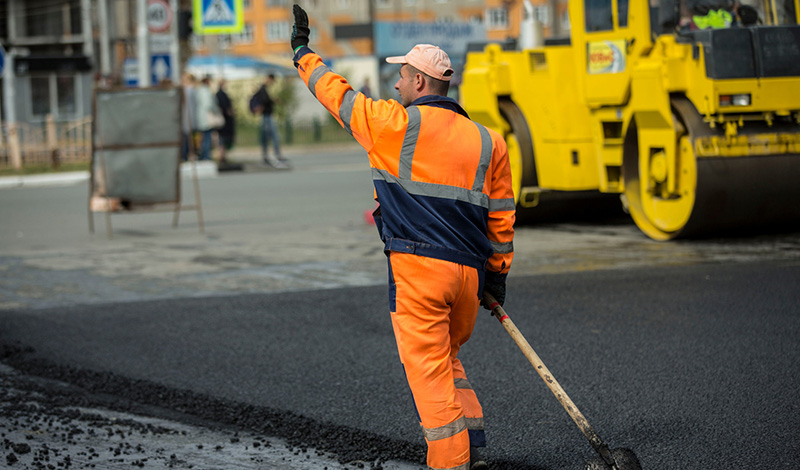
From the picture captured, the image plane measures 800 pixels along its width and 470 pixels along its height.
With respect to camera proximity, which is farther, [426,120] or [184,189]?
[184,189]

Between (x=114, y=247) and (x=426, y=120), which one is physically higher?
(x=426, y=120)

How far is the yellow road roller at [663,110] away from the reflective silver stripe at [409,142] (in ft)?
17.3

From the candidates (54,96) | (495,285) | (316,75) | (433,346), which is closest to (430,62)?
(316,75)

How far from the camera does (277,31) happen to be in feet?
280

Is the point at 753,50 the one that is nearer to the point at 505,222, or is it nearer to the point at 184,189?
the point at 505,222

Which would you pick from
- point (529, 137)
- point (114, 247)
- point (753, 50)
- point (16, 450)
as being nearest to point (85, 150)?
point (114, 247)

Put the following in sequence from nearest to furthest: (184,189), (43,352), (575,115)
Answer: (43,352) < (575,115) < (184,189)

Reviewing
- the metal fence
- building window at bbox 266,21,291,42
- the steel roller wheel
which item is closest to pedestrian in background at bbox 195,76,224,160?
the metal fence

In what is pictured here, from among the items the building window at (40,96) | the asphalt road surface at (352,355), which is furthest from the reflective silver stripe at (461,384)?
the building window at (40,96)

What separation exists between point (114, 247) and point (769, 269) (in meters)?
6.33

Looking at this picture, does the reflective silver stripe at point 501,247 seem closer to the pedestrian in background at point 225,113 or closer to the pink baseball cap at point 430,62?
the pink baseball cap at point 430,62

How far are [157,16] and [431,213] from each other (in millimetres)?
17411

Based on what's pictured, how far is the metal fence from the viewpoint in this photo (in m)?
22.9

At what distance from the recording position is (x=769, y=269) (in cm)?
789
